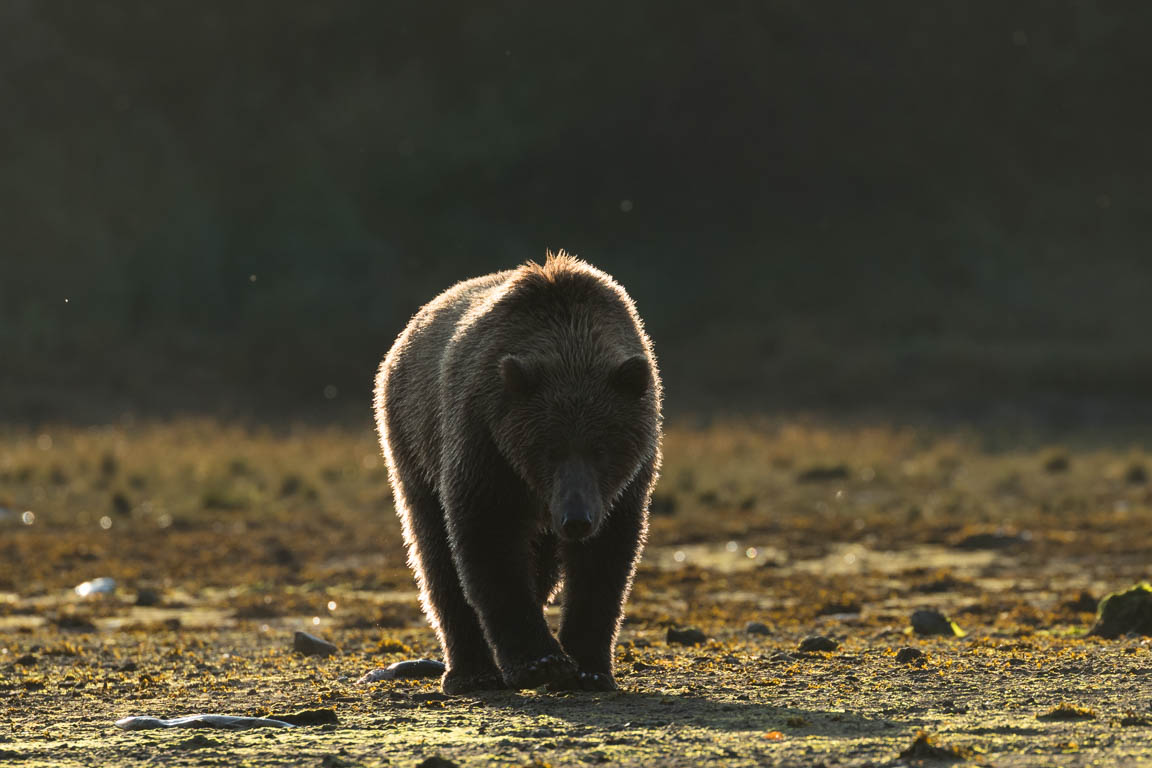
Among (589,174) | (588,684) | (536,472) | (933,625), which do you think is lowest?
(588,684)

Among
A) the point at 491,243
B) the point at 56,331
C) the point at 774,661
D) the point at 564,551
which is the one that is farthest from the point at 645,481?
the point at 491,243

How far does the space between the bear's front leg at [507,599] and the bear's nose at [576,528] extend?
0.77 metres

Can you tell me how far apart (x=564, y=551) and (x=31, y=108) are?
6107 centimetres

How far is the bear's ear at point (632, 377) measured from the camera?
26.6ft

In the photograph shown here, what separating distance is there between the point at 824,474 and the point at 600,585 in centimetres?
1777

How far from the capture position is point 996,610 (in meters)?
13.1

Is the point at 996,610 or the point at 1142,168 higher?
the point at 1142,168

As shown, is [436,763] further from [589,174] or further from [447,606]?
[589,174]

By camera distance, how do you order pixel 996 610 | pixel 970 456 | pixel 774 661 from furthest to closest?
pixel 970 456 → pixel 996 610 → pixel 774 661

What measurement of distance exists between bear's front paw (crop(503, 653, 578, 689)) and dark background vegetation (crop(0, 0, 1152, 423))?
4381 cm

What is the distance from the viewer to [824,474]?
26.0 meters

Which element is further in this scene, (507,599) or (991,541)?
(991,541)

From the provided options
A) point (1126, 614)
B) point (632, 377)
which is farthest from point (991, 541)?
point (632, 377)

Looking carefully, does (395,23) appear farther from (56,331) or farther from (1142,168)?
(1142,168)
